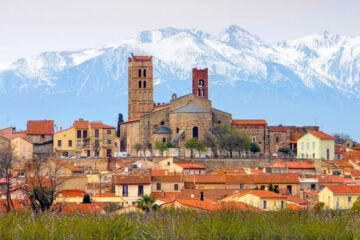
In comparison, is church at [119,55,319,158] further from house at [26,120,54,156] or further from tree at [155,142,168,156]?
house at [26,120,54,156]

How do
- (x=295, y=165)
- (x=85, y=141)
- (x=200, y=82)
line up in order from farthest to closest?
(x=200, y=82) → (x=85, y=141) → (x=295, y=165)

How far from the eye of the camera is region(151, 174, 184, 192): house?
73688mm

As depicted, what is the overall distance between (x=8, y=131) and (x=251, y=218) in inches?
3217

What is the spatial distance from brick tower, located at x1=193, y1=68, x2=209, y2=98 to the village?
13 cm

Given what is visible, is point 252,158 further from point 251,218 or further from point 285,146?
point 251,218

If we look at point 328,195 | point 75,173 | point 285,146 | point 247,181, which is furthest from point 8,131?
point 328,195

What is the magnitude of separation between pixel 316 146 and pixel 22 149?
3137cm

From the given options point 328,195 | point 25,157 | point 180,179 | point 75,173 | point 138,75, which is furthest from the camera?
point 138,75

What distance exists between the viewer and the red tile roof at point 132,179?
71688 mm

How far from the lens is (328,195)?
66.5m

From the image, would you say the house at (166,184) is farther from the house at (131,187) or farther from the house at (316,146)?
the house at (316,146)

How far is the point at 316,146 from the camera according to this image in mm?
104375

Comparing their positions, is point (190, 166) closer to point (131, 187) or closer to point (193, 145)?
point (193, 145)

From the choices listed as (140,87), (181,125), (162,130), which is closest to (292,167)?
(181,125)
